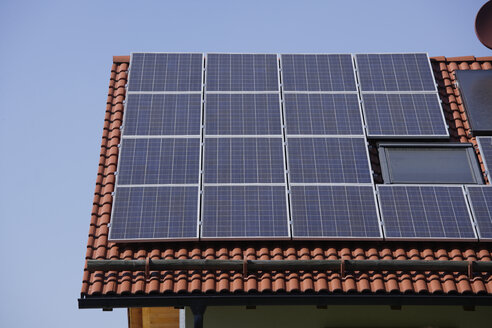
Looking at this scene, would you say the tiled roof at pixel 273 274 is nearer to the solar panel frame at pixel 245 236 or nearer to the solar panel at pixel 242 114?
the solar panel frame at pixel 245 236

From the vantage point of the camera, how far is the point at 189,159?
11.6 m

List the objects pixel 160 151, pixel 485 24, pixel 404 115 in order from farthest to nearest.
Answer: pixel 485 24 < pixel 404 115 < pixel 160 151

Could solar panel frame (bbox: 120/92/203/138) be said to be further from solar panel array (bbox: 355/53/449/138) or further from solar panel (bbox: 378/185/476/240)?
solar panel (bbox: 378/185/476/240)

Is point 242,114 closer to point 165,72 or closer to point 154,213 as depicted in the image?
point 165,72

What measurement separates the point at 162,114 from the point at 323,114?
11.3 feet

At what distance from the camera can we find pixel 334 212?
10.8 metres

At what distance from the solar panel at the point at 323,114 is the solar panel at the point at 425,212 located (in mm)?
1738

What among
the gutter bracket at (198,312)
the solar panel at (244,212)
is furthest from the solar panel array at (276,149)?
the gutter bracket at (198,312)

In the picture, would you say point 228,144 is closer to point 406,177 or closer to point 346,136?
point 346,136

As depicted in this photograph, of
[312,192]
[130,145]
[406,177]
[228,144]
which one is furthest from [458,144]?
[130,145]

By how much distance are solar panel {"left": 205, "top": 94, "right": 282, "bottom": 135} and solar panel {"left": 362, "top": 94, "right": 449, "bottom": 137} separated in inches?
79.3

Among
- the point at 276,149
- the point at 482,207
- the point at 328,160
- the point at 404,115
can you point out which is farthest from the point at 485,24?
the point at 276,149

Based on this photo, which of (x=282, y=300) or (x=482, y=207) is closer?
(x=282, y=300)

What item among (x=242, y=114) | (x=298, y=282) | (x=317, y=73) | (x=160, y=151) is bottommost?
(x=298, y=282)
